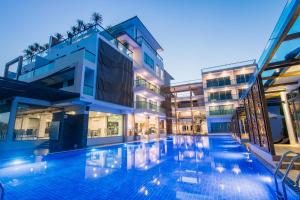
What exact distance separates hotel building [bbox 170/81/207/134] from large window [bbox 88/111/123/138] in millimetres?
16271

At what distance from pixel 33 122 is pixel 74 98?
4973 mm

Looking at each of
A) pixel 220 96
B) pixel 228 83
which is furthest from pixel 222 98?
pixel 228 83

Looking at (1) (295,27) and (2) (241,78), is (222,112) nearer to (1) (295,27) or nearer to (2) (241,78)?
(2) (241,78)

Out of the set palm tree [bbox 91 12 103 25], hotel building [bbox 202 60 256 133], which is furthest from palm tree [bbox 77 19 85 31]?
hotel building [bbox 202 60 256 133]

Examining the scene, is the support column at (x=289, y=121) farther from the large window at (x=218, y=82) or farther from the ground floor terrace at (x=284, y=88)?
the large window at (x=218, y=82)

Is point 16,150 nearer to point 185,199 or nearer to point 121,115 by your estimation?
point 121,115

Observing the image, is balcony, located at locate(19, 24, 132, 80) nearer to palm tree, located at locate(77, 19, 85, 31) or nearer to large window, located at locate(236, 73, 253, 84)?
palm tree, located at locate(77, 19, 85, 31)

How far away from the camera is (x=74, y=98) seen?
12078mm

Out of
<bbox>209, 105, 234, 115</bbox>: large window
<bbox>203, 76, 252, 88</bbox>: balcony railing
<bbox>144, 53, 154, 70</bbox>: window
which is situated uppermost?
<bbox>144, 53, 154, 70</bbox>: window

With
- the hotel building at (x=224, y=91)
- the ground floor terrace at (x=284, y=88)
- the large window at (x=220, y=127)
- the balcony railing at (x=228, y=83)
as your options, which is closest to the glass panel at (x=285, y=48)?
the ground floor terrace at (x=284, y=88)

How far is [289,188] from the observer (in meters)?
3.69

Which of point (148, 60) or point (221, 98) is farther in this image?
point (221, 98)

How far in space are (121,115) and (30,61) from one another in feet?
46.9

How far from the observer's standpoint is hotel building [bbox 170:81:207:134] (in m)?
31.9
